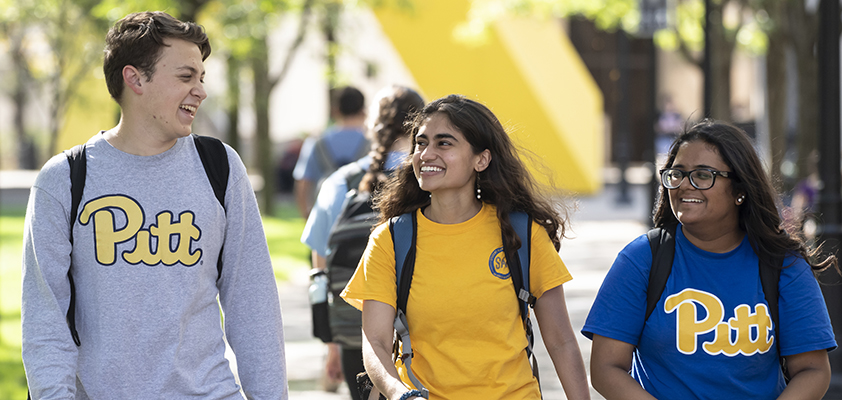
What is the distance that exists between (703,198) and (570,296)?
7.48 metres

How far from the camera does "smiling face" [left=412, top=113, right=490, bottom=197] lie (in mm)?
3297

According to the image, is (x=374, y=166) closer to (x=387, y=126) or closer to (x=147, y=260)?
(x=387, y=126)

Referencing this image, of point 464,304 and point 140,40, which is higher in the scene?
point 140,40

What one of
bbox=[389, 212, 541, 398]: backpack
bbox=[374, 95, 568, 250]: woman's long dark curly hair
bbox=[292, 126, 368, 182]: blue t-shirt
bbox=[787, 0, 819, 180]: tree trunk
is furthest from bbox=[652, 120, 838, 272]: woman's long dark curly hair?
bbox=[787, 0, 819, 180]: tree trunk

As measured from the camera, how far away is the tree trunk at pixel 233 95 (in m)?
17.1

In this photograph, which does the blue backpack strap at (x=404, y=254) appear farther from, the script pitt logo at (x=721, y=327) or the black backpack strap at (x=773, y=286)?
the black backpack strap at (x=773, y=286)

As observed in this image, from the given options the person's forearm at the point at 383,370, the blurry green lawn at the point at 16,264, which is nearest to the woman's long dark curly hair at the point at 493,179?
the person's forearm at the point at 383,370

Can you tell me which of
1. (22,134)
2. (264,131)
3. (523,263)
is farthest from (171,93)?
(22,134)

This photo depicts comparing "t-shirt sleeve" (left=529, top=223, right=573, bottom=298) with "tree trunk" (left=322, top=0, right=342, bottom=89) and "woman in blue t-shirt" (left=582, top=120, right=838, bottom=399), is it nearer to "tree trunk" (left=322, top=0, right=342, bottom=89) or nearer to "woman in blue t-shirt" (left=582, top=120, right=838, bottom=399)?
"woman in blue t-shirt" (left=582, top=120, right=838, bottom=399)

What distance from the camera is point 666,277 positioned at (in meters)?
3.17

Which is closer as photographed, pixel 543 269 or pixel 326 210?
pixel 543 269

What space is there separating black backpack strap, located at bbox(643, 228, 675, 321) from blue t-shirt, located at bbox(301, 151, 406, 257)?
5.82 ft

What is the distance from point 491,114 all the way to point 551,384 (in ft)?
13.1

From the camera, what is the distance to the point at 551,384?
7.01 m
